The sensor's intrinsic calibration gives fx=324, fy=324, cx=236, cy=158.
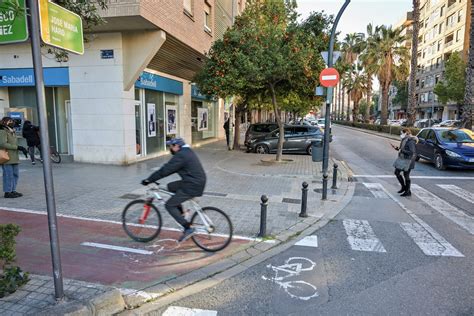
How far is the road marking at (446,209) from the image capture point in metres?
6.07

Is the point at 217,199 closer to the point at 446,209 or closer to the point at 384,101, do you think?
the point at 446,209

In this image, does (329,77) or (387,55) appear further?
(387,55)

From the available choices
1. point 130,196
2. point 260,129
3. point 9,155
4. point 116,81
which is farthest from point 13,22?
point 260,129

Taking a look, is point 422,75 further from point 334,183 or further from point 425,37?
point 334,183

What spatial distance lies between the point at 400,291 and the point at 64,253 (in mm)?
4257

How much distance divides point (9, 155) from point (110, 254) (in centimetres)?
420

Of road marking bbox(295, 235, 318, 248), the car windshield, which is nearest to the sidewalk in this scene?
road marking bbox(295, 235, 318, 248)

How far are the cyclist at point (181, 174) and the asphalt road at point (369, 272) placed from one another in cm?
129

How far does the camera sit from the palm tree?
33812mm

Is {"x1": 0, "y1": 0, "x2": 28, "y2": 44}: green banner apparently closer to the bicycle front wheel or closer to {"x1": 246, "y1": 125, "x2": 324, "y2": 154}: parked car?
the bicycle front wheel

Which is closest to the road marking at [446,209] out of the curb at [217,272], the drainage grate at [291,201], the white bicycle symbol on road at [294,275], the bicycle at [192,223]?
the curb at [217,272]

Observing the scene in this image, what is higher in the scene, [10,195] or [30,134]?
[30,134]

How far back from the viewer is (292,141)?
1650 cm

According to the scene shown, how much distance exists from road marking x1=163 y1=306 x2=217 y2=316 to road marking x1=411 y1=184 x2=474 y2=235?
4.89 m
